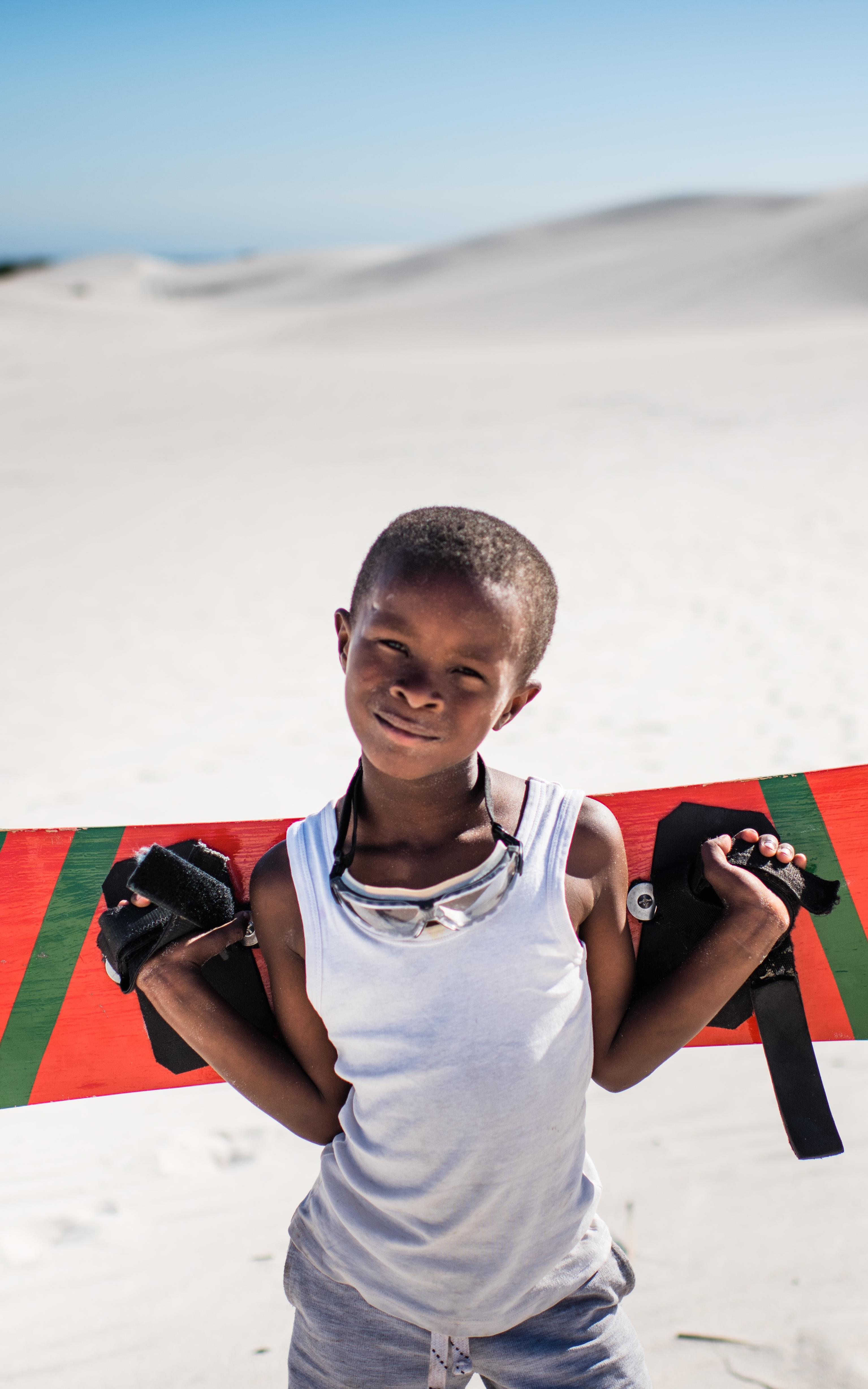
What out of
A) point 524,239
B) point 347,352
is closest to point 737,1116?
point 347,352

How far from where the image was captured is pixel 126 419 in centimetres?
1828

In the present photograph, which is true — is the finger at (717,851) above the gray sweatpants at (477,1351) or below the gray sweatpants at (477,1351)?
above

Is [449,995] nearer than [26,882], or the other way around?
[449,995]

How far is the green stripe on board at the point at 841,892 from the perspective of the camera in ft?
6.88

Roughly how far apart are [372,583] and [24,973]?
47.2 inches

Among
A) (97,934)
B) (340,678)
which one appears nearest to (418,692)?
(97,934)

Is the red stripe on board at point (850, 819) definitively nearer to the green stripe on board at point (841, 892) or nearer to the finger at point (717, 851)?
the green stripe on board at point (841, 892)

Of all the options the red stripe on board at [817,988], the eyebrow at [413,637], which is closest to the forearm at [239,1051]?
the eyebrow at [413,637]

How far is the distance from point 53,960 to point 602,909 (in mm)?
1163

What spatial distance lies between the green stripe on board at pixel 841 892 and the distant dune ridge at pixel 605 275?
32.5 metres

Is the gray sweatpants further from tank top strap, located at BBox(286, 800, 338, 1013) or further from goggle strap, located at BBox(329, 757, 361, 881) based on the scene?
goggle strap, located at BBox(329, 757, 361, 881)

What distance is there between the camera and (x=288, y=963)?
5.27 feet

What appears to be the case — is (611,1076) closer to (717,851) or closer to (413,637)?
(717,851)

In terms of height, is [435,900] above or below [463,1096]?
above
